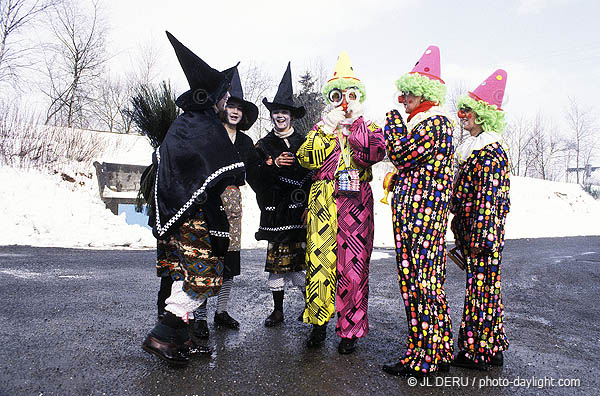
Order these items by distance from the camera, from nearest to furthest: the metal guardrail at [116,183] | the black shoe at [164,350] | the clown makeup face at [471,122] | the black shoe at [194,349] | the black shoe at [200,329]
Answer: the black shoe at [164,350], the black shoe at [194,349], the clown makeup face at [471,122], the black shoe at [200,329], the metal guardrail at [116,183]

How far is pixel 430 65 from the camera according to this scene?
3059 millimetres

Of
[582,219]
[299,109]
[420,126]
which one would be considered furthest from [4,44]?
[582,219]

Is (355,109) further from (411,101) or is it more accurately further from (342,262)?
(342,262)

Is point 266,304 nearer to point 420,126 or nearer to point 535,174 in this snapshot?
point 420,126

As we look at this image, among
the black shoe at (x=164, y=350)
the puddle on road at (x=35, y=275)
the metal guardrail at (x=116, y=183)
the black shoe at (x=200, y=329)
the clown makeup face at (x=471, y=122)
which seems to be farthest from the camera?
the metal guardrail at (x=116, y=183)

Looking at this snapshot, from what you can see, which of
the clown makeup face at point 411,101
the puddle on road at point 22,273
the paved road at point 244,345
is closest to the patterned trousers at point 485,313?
the paved road at point 244,345

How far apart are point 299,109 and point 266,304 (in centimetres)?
218

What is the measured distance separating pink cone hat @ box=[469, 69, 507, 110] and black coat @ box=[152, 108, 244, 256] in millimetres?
1927

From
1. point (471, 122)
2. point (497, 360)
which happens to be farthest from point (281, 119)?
point (497, 360)

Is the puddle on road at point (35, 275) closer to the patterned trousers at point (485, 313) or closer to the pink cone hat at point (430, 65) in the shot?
the patterned trousers at point (485, 313)

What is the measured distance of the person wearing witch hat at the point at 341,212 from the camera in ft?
11.0

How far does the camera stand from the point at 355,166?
351cm

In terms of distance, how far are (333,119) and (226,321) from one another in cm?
207

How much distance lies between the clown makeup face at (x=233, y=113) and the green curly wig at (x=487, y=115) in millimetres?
1976
